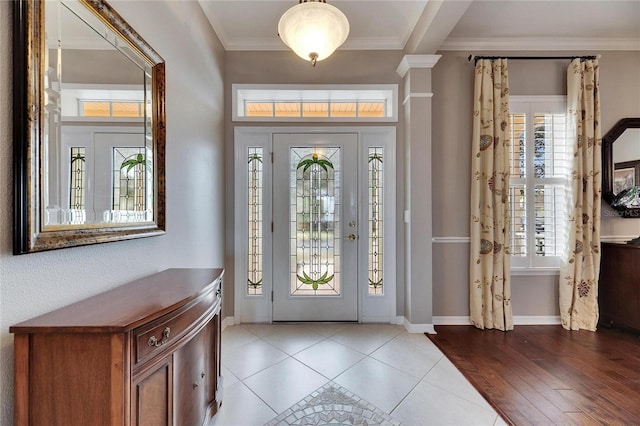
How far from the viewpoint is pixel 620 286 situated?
2.72m

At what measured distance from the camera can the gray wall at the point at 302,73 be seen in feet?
9.48

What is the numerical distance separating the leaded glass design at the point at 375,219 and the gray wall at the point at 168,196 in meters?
1.58

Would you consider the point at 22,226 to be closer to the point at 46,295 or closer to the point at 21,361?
the point at 46,295

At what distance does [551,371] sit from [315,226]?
2270 mm

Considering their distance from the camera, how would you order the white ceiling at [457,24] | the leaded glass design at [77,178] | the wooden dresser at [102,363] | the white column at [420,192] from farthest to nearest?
the white column at [420,192] → the white ceiling at [457,24] → the leaded glass design at [77,178] → the wooden dresser at [102,363]

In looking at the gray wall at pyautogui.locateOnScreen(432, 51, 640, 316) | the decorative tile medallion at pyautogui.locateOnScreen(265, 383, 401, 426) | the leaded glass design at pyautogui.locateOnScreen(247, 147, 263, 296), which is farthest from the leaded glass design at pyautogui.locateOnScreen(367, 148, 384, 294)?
the decorative tile medallion at pyautogui.locateOnScreen(265, 383, 401, 426)

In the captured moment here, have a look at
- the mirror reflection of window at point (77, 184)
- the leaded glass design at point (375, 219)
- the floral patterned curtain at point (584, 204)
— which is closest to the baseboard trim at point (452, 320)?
the leaded glass design at point (375, 219)

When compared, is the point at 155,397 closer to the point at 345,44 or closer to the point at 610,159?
the point at 345,44

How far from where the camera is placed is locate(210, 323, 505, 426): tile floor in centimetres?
160

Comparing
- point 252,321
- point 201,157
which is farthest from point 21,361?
point 252,321

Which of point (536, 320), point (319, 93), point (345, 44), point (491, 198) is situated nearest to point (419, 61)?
point (345, 44)

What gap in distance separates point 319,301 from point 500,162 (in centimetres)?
235

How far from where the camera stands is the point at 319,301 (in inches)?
116

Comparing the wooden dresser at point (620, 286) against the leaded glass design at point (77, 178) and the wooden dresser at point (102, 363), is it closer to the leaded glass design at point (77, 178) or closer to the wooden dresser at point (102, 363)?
the wooden dresser at point (102, 363)
